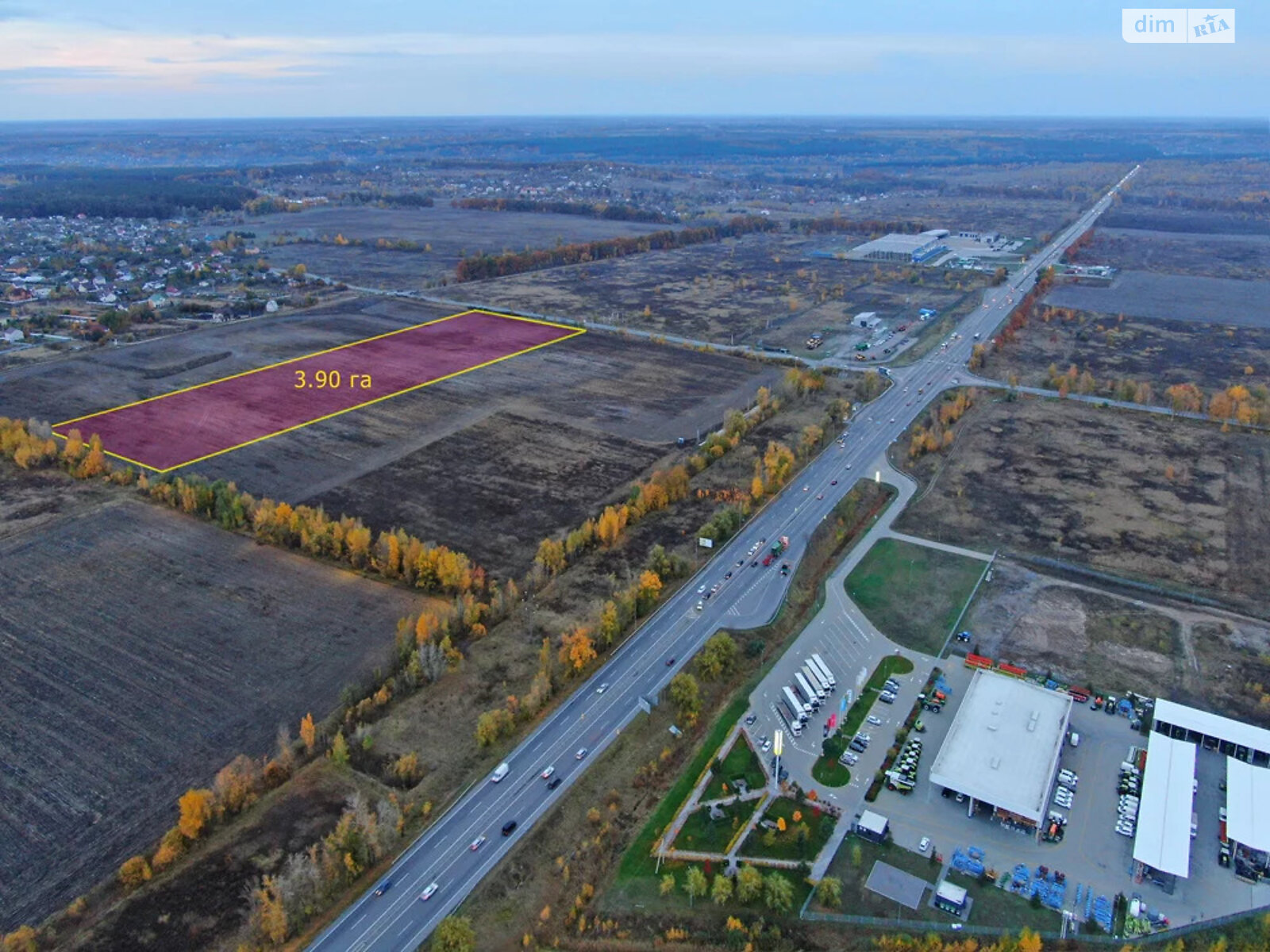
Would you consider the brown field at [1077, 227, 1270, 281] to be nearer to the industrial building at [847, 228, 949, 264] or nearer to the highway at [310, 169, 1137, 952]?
the industrial building at [847, 228, 949, 264]

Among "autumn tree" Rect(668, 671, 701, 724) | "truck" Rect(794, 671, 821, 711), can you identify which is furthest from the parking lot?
"autumn tree" Rect(668, 671, 701, 724)

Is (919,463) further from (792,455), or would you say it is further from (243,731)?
(243,731)

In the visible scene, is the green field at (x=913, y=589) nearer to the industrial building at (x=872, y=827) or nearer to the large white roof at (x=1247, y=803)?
the industrial building at (x=872, y=827)

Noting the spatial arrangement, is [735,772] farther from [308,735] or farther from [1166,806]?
[308,735]

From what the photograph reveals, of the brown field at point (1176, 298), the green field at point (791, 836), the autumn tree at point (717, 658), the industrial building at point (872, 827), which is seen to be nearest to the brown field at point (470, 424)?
the autumn tree at point (717, 658)

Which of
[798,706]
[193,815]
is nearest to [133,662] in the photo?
[193,815]
